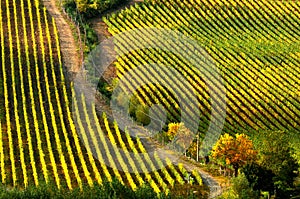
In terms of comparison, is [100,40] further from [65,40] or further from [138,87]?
[138,87]

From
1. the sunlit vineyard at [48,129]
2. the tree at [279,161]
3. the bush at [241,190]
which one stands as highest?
the tree at [279,161]

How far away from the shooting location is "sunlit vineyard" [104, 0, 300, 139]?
79.8m

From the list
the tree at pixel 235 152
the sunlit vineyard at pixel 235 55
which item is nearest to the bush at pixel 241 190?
the tree at pixel 235 152

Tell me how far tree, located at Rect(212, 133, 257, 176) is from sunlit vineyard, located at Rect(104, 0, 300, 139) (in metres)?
9.27

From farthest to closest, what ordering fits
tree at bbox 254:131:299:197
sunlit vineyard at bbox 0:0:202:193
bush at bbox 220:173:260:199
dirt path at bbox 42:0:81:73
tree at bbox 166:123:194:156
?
dirt path at bbox 42:0:81:73
tree at bbox 166:123:194:156
sunlit vineyard at bbox 0:0:202:193
tree at bbox 254:131:299:197
bush at bbox 220:173:260:199

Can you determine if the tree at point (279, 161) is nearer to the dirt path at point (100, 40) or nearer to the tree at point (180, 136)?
the dirt path at point (100, 40)

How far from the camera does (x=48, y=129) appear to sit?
244 feet

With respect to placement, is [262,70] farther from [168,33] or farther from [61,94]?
[61,94]

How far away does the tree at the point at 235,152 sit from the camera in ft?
214

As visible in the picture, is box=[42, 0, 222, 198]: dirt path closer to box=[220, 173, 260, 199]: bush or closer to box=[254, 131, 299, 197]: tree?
box=[220, 173, 260, 199]: bush

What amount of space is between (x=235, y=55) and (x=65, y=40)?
20490mm

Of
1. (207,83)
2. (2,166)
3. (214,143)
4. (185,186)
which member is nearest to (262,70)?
(207,83)

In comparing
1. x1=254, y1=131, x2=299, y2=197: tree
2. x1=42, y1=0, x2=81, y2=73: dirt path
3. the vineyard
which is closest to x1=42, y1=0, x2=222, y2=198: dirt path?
x1=42, y1=0, x2=81, y2=73: dirt path

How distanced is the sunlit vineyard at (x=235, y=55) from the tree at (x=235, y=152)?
927 centimetres
